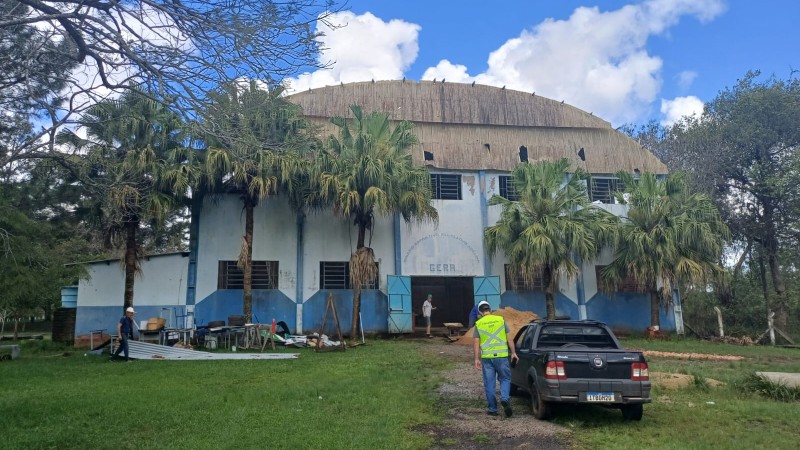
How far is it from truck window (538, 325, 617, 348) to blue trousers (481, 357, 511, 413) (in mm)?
1006

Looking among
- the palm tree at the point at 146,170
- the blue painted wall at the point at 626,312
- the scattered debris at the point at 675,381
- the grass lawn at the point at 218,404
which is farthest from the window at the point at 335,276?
the scattered debris at the point at 675,381

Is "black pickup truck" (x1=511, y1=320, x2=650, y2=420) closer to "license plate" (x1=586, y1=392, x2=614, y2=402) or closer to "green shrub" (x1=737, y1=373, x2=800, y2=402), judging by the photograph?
"license plate" (x1=586, y1=392, x2=614, y2=402)

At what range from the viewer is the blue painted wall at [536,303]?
2291 centimetres

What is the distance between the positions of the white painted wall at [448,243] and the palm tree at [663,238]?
5445mm

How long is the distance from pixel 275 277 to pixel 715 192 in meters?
21.5

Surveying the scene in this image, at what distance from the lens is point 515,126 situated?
1032 inches

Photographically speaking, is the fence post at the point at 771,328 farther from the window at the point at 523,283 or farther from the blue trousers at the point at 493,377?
the blue trousers at the point at 493,377

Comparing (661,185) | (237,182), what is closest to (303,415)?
(237,182)

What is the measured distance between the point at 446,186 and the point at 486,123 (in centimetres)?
439

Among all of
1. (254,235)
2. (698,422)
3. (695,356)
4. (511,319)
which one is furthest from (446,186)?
(698,422)

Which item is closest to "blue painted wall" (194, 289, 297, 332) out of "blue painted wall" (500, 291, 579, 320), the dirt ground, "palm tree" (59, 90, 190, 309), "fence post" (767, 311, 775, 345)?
"palm tree" (59, 90, 190, 309)

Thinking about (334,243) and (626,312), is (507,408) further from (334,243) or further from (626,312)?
(626,312)

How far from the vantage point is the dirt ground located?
6.63 meters

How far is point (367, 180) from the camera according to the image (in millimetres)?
19922
